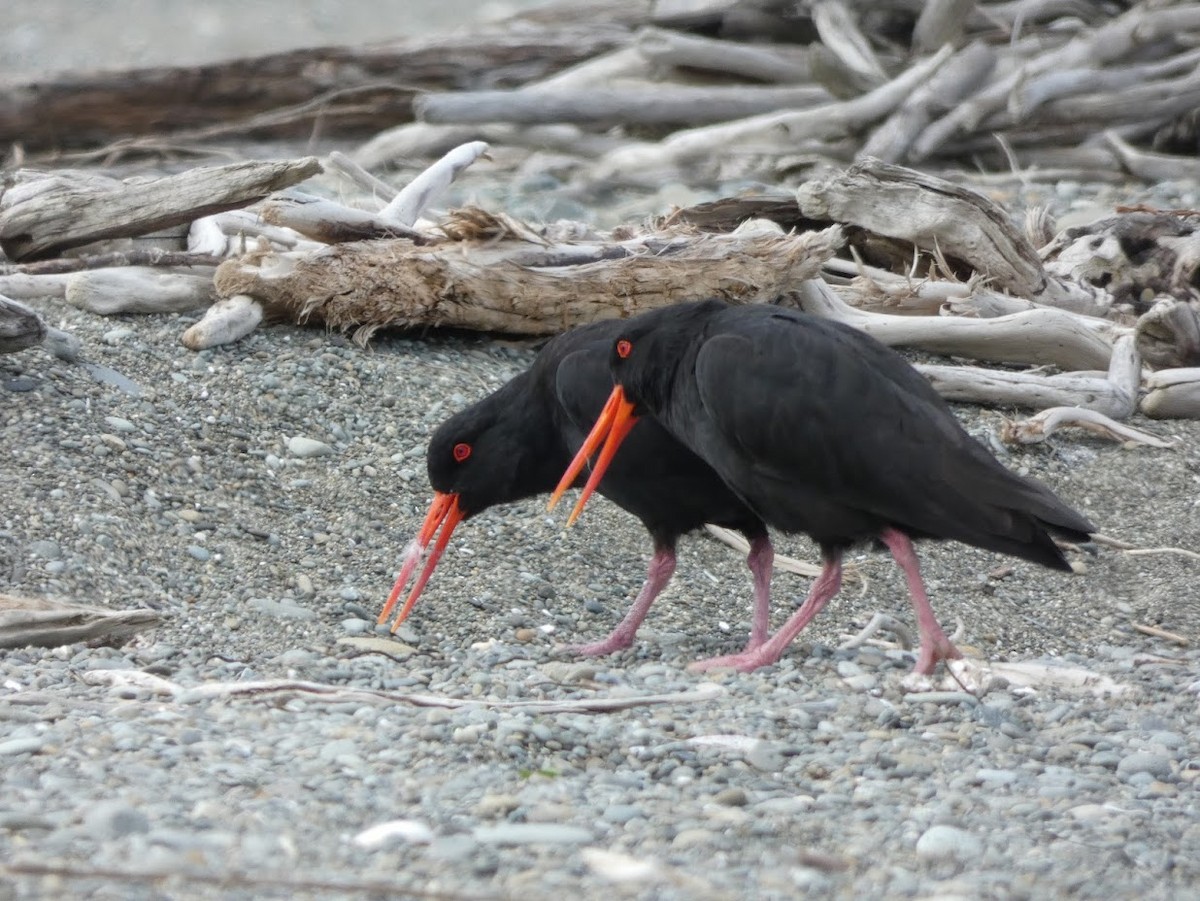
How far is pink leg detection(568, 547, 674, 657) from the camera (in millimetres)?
5062

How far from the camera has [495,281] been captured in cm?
681

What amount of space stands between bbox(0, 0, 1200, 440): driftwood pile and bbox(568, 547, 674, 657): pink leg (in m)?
1.96

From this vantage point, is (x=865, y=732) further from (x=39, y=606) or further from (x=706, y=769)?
(x=39, y=606)

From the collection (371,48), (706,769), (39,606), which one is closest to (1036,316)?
(706,769)

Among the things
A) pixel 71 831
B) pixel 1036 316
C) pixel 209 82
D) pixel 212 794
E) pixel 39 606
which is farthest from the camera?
pixel 209 82

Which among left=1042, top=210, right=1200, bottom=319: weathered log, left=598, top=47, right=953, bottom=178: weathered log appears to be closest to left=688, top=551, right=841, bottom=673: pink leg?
left=1042, top=210, right=1200, bottom=319: weathered log

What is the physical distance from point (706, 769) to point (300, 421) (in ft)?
10.3

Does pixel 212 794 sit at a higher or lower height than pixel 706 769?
higher

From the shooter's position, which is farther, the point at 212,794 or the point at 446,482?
the point at 446,482

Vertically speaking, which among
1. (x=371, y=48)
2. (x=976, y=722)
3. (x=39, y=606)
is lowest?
(x=976, y=722)

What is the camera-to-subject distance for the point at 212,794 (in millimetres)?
3352

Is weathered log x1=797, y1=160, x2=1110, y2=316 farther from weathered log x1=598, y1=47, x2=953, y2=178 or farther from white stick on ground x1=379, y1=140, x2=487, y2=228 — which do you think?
weathered log x1=598, y1=47, x2=953, y2=178

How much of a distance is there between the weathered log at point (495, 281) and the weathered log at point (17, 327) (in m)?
1.13

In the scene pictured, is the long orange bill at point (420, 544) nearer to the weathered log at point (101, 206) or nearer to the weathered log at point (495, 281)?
the weathered log at point (495, 281)
